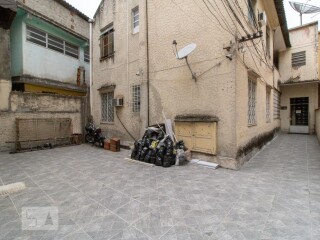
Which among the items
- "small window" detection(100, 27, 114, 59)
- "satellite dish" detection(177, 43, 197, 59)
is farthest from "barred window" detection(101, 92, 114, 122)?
"satellite dish" detection(177, 43, 197, 59)

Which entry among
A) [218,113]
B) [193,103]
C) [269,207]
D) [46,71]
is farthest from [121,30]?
[269,207]

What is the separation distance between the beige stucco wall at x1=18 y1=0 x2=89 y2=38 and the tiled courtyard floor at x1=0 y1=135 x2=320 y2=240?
8.79 m

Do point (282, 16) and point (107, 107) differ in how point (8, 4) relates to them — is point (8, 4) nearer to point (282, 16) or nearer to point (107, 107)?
point (107, 107)

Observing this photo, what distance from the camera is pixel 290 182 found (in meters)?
4.48

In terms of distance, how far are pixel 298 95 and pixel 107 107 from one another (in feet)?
46.0

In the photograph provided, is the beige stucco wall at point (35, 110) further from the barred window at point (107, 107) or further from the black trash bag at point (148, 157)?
the black trash bag at point (148, 157)

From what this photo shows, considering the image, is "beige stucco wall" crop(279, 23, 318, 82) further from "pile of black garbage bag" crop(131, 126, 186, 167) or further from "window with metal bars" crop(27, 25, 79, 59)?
"window with metal bars" crop(27, 25, 79, 59)

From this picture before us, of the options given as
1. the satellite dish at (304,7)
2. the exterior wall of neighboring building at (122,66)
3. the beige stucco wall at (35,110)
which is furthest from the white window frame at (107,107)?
the satellite dish at (304,7)

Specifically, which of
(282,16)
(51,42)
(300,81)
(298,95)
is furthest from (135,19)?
(298,95)

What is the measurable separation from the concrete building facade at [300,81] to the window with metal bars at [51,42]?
15.0 meters

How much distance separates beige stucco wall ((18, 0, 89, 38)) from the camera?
33.7 ft

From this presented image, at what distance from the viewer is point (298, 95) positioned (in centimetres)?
1463

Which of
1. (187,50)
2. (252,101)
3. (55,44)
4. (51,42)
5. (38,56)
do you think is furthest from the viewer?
(55,44)

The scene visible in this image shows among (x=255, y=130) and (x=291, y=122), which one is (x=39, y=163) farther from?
(x=291, y=122)
